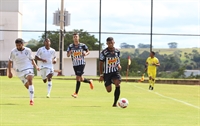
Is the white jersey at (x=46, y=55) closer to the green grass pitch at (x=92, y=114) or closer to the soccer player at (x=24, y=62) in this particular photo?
the green grass pitch at (x=92, y=114)

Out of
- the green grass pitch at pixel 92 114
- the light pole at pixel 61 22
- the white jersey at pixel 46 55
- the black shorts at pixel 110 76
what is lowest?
the green grass pitch at pixel 92 114

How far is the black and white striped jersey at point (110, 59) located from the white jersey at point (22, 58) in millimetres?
2158

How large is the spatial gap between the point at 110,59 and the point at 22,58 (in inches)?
102

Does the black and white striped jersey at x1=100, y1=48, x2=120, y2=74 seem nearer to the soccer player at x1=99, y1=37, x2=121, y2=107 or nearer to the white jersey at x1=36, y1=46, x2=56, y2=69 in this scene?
the soccer player at x1=99, y1=37, x2=121, y2=107

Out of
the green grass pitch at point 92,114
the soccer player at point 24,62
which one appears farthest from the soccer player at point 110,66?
the soccer player at point 24,62

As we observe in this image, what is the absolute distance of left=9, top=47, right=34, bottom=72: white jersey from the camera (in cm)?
1689

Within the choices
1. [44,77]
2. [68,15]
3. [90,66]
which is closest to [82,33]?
[68,15]

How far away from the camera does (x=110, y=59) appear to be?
16594 mm

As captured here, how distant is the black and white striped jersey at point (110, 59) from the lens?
16578 mm

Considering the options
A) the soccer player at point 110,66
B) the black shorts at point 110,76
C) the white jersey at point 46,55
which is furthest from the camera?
the white jersey at point 46,55

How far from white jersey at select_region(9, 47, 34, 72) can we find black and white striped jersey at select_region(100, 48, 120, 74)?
7.08 ft

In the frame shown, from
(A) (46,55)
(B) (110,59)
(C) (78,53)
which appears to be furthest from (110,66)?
(A) (46,55)

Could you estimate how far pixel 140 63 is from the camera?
5659cm

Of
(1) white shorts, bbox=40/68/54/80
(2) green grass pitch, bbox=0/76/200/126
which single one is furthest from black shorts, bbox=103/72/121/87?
(1) white shorts, bbox=40/68/54/80
